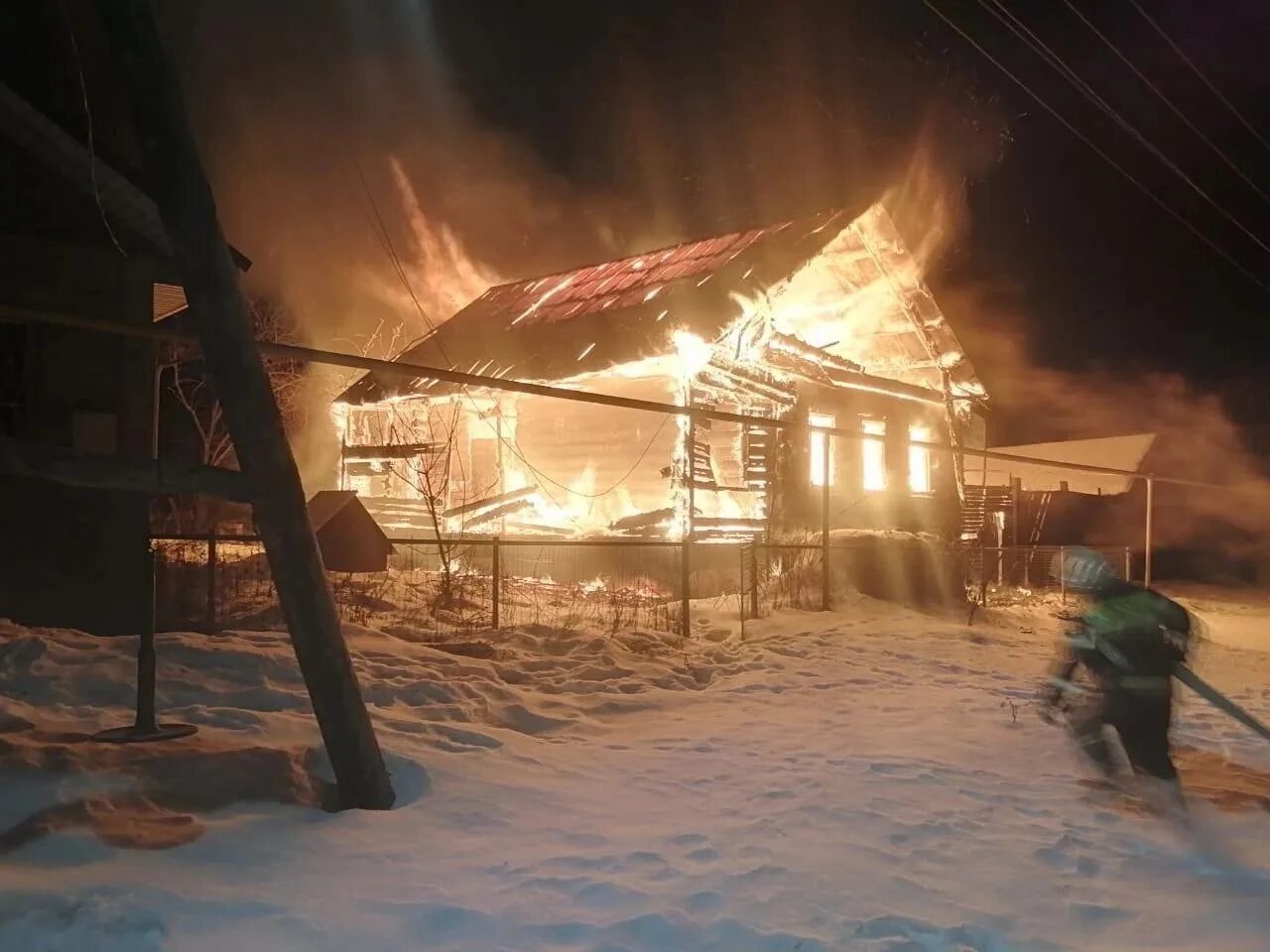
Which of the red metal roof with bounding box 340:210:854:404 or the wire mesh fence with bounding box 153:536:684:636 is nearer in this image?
the wire mesh fence with bounding box 153:536:684:636

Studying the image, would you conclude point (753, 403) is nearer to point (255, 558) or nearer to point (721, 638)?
point (721, 638)

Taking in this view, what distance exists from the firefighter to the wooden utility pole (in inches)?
160

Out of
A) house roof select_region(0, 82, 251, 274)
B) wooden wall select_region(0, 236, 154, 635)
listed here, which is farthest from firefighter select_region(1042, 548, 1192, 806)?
wooden wall select_region(0, 236, 154, 635)

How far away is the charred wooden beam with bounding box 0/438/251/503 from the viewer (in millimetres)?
3986

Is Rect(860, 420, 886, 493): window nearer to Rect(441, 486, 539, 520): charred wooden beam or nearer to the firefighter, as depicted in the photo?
Rect(441, 486, 539, 520): charred wooden beam

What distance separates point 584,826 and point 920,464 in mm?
18274

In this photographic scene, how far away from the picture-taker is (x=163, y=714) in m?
5.97

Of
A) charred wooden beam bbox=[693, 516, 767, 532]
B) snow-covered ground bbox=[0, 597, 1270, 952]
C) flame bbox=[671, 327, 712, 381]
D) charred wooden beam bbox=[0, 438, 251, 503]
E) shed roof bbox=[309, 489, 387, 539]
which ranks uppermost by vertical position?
flame bbox=[671, 327, 712, 381]

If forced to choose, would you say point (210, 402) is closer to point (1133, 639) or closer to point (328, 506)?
point (328, 506)

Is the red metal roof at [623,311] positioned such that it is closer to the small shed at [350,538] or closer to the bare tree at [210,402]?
the bare tree at [210,402]

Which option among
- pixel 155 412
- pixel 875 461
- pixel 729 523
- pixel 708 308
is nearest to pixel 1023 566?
pixel 875 461

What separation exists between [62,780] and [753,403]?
14726mm

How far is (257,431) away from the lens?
14.6 feet

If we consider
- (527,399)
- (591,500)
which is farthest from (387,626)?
(527,399)
